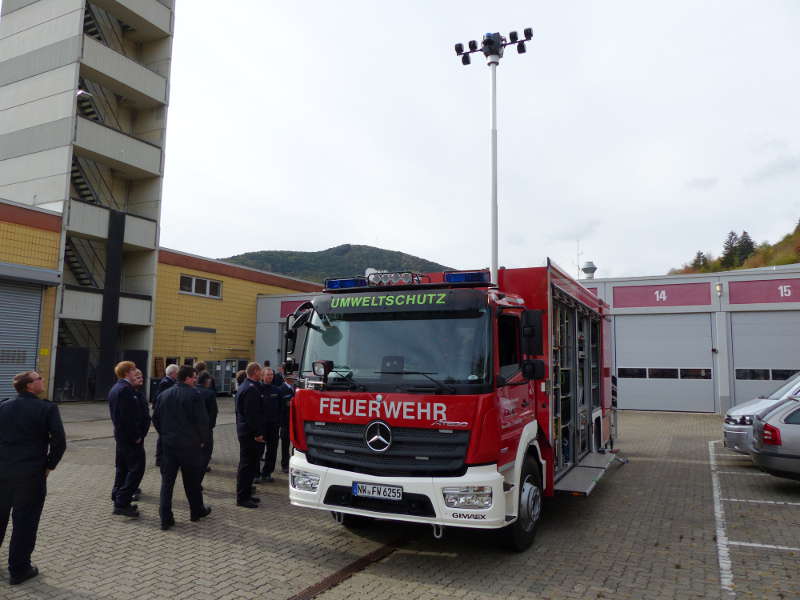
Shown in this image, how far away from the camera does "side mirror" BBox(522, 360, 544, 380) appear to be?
5590mm

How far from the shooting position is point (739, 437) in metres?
9.99

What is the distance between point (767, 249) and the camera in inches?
3007

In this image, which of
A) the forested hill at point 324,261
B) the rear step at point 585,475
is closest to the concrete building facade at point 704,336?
the rear step at point 585,475

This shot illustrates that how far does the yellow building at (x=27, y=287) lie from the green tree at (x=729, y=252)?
83429 mm

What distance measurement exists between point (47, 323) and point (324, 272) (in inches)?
4305

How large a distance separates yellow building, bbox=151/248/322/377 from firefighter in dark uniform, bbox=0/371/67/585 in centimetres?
2014

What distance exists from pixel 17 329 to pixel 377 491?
60.6ft

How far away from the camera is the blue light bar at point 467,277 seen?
5672 millimetres

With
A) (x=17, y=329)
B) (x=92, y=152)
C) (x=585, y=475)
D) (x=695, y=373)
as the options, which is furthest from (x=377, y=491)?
→ (x=92, y=152)

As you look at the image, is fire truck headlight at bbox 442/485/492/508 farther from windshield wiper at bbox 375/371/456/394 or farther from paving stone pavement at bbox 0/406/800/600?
windshield wiper at bbox 375/371/456/394

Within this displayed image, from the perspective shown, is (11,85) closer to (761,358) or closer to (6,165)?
(6,165)

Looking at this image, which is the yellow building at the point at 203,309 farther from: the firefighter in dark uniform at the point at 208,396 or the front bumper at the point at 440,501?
the front bumper at the point at 440,501

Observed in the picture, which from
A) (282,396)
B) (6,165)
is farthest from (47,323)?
(282,396)

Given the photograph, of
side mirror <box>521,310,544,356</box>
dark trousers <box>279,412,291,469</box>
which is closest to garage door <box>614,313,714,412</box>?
dark trousers <box>279,412,291,469</box>
